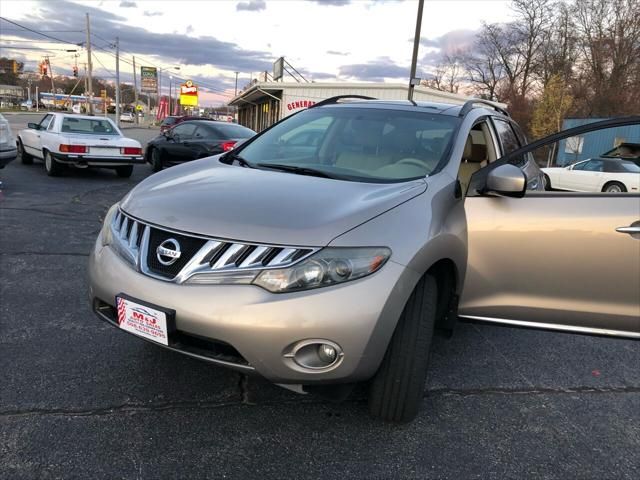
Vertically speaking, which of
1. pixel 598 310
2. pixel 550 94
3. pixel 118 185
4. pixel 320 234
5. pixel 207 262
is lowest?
pixel 118 185

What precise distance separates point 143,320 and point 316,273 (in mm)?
813

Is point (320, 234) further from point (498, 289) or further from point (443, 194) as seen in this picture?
point (498, 289)

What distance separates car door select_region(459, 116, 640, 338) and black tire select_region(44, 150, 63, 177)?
1016 cm

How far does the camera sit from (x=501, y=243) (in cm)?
286

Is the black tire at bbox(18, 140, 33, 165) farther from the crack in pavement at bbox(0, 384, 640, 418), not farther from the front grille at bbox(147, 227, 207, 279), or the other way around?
the front grille at bbox(147, 227, 207, 279)

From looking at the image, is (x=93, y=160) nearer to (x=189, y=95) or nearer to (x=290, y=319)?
(x=290, y=319)

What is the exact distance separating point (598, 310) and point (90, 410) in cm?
267

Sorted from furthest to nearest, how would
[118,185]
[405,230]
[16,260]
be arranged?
[118,185] → [16,260] → [405,230]

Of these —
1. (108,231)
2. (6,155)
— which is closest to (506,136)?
(108,231)

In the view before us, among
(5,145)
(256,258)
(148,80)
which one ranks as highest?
(148,80)

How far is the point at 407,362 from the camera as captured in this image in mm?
2420

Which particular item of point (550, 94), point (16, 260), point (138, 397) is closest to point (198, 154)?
point (16, 260)

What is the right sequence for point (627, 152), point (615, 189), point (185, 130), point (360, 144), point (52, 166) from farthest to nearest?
point (185, 130) < point (52, 166) < point (627, 152) < point (360, 144) < point (615, 189)

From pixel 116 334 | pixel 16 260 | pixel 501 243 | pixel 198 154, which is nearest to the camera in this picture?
pixel 501 243
